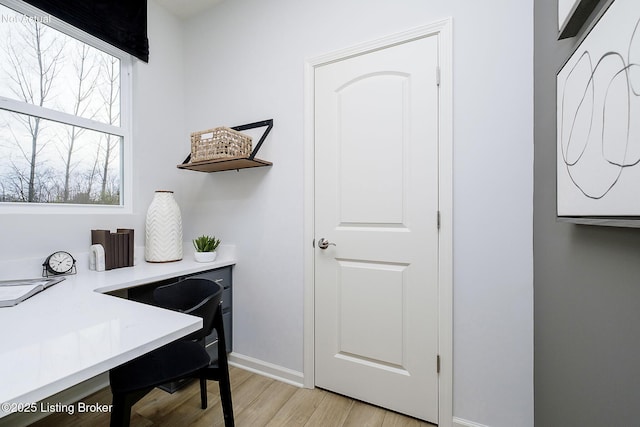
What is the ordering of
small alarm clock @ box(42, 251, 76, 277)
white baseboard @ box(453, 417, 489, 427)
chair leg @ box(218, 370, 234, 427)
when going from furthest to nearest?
small alarm clock @ box(42, 251, 76, 277), white baseboard @ box(453, 417, 489, 427), chair leg @ box(218, 370, 234, 427)

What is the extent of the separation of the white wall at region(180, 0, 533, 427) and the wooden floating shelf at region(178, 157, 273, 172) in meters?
0.08

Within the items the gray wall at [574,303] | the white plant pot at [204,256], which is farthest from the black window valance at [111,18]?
the gray wall at [574,303]

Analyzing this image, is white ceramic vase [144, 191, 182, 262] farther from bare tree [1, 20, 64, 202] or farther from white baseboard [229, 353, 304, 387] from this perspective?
white baseboard [229, 353, 304, 387]

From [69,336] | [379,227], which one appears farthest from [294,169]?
[69,336]

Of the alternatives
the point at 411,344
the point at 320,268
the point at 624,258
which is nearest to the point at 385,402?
the point at 411,344

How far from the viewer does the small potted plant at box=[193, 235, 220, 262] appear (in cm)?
203

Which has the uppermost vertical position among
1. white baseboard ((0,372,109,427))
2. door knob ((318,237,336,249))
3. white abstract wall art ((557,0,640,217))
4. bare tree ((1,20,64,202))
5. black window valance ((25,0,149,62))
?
black window valance ((25,0,149,62))

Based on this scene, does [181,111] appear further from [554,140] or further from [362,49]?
[554,140]

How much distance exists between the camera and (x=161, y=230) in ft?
6.70

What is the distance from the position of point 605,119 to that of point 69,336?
150 cm

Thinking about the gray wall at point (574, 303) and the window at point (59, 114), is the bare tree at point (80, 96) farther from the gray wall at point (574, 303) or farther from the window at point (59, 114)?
the gray wall at point (574, 303)

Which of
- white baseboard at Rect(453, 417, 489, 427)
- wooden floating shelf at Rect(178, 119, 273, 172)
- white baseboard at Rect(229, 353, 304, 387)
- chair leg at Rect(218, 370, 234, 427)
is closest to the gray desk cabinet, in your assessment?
white baseboard at Rect(229, 353, 304, 387)

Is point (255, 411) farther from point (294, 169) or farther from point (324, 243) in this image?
point (294, 169)

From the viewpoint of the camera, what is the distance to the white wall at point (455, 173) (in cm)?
133
